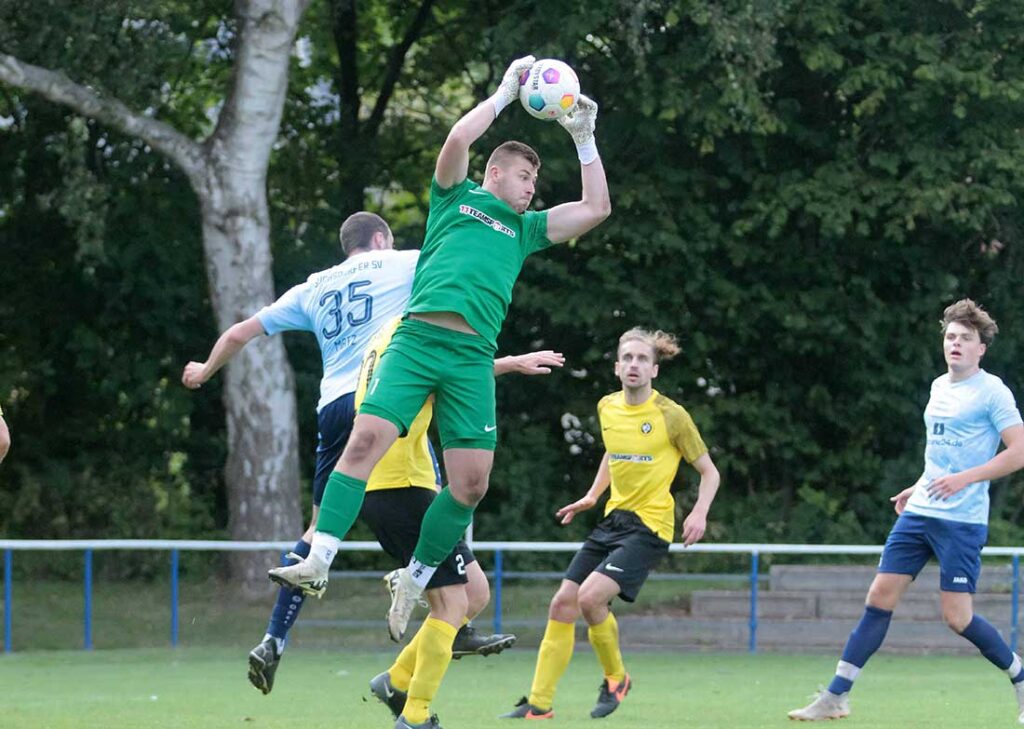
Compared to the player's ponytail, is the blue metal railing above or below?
below

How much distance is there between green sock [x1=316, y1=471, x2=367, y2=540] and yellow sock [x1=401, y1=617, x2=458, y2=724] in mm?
713

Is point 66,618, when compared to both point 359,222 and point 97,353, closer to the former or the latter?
point 97,353

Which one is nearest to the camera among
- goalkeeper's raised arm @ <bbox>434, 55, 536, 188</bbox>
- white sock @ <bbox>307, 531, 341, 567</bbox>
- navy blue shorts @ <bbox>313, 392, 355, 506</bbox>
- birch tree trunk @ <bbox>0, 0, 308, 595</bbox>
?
white sock @ <bbox>307, 531, 341, 567</bbox>

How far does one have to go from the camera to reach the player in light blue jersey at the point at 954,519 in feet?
28.8

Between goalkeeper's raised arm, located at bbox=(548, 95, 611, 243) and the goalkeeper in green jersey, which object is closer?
the goalkeeper in green jersey

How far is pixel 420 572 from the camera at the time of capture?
23.1ft

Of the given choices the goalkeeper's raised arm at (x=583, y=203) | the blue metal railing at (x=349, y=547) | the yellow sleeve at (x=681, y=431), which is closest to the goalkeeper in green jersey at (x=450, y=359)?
the goalkeeper's raised arm at (x=583, y=203)

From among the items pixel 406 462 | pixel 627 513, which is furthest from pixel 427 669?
pixel 627 513

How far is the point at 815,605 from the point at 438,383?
34.2 ft

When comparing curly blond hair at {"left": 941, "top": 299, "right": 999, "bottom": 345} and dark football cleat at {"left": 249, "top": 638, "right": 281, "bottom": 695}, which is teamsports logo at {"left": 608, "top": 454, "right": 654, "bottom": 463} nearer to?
curly blond hair at {"left": 941, "top": 299, "right": 999, "bottom": 345}

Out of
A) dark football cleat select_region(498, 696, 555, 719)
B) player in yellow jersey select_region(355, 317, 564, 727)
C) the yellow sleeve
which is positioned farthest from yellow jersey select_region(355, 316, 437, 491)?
the yellow sleeve

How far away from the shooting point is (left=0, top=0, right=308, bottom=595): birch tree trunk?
56.9 ft

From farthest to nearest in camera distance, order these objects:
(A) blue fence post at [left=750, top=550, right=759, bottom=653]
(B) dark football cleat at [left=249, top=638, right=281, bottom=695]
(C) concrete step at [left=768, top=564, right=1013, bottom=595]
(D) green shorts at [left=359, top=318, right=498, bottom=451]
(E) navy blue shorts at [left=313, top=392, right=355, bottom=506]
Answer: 1. (C) concrete step at [left=768, top=564, right=1013, bottom=595]
2. (A) blue fence post at [left=750, top=550, right=759, bottom=653]
3. (E) navy blue shorts at [left=313, top=392, right=355, bottom=506]
4. (B) dark football cleat at [left=249, top=638, right=281, bottom=695]
5. (D) green shorts at [left=359, top=318, right=498, bottom=451]

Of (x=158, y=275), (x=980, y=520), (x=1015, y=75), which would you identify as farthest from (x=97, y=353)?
(x=980, y=520)
